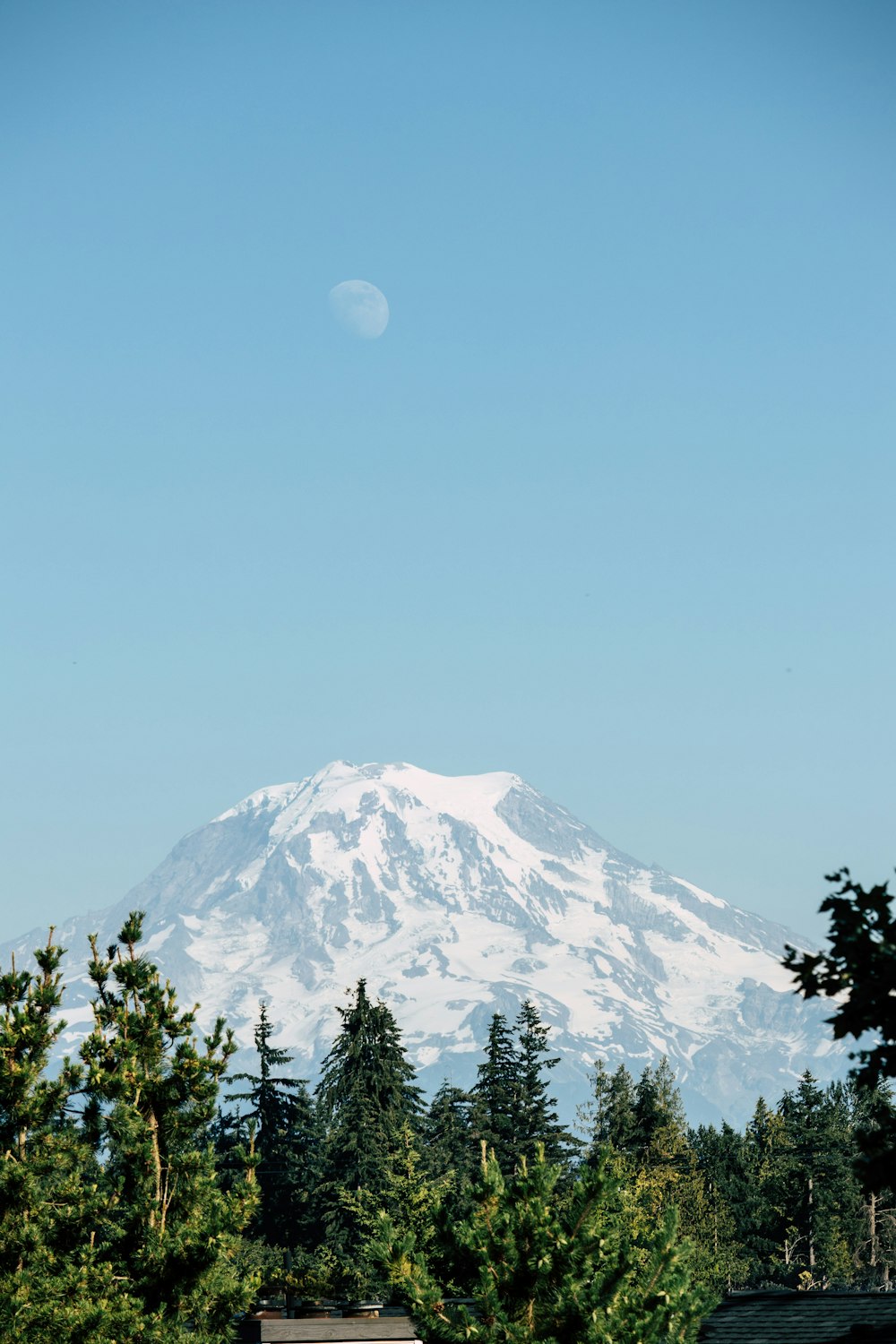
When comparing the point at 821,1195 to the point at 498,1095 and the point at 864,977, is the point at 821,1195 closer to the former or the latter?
the point at 498,1095

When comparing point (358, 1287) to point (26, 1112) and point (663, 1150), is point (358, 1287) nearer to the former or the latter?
point (663, 1150)

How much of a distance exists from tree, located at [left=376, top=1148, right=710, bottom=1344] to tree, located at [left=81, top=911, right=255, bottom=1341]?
4.97m

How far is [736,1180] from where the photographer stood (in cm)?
12469

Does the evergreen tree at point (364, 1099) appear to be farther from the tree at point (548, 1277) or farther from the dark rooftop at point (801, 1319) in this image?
the tree at point (548, 1277)

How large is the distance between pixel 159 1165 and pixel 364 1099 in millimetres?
63281

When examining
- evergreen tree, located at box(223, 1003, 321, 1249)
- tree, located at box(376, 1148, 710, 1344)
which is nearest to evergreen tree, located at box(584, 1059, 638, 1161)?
evergreen tree, located at box(223, 1003, 321, 1249)

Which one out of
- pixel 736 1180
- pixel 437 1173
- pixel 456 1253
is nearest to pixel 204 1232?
pixel 456 1253

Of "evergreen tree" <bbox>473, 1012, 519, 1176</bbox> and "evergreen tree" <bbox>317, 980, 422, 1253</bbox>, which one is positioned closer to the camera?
"evergreen tree" <bbox>317, 980, 422, 1253</bbox>

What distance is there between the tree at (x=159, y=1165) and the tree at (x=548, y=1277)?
4.97 metres

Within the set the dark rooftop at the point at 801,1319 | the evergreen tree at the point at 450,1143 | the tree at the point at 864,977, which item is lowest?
the dark rooftop at the point at 801,1319

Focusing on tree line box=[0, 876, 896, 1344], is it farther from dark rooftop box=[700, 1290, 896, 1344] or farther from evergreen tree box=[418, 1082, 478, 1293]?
evergreen tree box=[418, 1082, 478, 1293]

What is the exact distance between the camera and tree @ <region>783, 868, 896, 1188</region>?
13.9 m

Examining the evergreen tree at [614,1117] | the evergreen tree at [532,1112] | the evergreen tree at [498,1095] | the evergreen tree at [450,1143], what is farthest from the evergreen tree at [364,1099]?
the evergreen tree at [614,1117]

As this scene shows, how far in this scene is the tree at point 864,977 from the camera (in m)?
13.9
